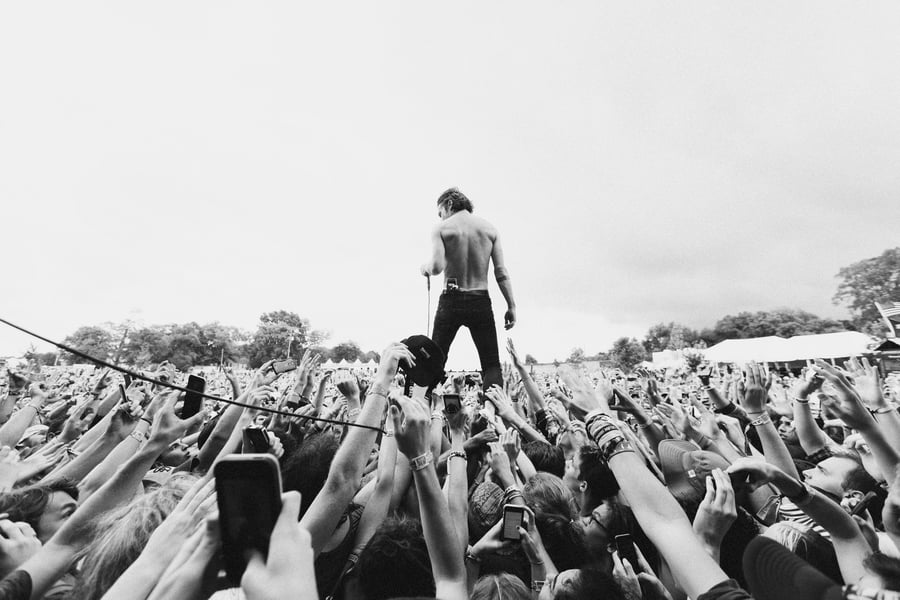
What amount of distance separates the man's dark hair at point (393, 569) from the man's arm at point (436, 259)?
9.49 feet

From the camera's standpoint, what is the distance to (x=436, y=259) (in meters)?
4.35

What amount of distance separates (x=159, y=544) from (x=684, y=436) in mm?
3874

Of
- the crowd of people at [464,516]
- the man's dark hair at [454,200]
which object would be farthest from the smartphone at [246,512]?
the man's dark hair at [454,200]

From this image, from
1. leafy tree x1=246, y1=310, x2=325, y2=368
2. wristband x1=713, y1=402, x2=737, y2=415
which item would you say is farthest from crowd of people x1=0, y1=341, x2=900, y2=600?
leafy tree x1=246, y1=310, x2=325, y2=368

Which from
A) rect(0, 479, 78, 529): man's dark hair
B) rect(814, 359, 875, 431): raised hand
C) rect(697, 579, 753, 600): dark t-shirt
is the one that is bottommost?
rect(697, 579, 753, 600): dark t-shirt

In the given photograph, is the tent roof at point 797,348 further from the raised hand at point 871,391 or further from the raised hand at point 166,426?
the raised hand at point 166,426

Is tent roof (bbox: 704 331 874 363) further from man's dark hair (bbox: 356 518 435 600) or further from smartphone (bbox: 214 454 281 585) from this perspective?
smartphone (bbox: 214 454 281 585)

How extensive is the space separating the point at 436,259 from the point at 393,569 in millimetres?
3101

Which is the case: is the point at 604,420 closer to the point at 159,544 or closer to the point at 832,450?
the point at 159,544

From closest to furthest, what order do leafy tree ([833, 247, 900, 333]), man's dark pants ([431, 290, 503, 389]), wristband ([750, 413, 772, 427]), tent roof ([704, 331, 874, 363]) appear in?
1. wristband ([750, 413, 772, 427])
2. man's dark pants ([431, 290, 503, 389])
3. tent roof ([704, 331, 874, 363])
4. leafy tree ([833, 247, 900, 333])

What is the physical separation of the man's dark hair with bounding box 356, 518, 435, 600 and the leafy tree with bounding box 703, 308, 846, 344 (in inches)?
3091

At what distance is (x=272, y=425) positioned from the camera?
3242 mm

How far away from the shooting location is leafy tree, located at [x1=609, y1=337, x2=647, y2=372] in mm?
78419

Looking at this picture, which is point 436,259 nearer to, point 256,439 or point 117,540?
point 256,439
